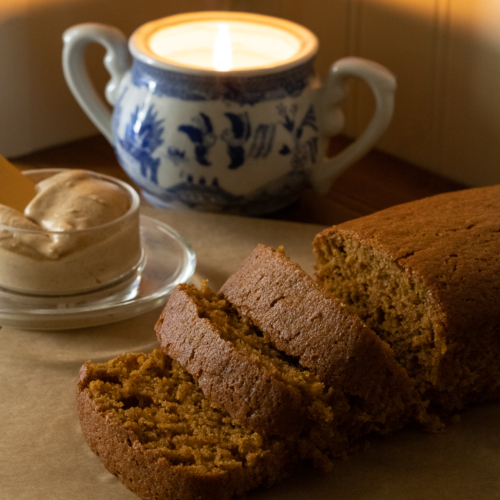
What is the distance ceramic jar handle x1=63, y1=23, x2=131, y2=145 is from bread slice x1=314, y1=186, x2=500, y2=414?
1019mm

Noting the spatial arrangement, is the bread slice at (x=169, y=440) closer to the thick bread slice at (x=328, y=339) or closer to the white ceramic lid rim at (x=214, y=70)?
the thick bread slice at (x=328, y=339)

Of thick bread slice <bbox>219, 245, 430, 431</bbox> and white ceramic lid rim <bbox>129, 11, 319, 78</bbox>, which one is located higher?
white ceramic lid rim <bbox>129, 11, 319, 78</bbox>

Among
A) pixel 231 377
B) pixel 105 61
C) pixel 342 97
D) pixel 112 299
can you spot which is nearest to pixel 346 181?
pixel 342 97

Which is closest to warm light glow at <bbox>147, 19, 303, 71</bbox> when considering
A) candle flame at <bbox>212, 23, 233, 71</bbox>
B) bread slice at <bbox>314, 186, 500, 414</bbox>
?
candle flame at <bbox>212, 23, 233, 71</bbox>

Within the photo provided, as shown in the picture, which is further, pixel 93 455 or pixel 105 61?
pixel 105 61

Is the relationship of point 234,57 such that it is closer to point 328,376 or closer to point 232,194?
point 232,194

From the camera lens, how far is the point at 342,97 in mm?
2256

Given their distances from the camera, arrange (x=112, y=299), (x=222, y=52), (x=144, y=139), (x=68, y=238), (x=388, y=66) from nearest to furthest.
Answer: (x=68, y=238), (x=112, y=299), (x=144, y=139), (x=222, y=52), (x=388, y=66)

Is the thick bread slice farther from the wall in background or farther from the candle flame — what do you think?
the wall in background

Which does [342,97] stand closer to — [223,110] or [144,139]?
[223,110]

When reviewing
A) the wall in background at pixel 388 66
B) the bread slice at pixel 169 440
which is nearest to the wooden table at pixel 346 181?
the wall in background at pixel 388 66

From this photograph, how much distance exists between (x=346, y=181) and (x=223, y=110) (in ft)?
2.39

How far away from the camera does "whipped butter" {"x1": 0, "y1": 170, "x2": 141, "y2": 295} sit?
5.97 feet

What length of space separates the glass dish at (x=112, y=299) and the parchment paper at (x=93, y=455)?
4cm
